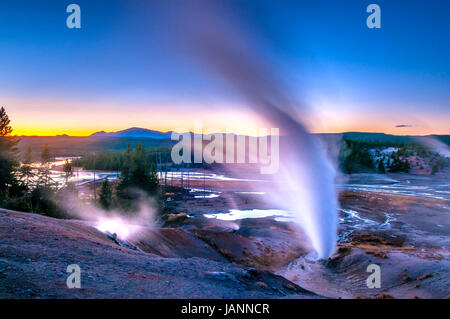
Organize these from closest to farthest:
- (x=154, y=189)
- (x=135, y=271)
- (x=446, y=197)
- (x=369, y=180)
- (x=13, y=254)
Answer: (x=13, y=254), (x=135, y=271), (x=154, y=189), (x=446, y=197), (x=369, y=180)

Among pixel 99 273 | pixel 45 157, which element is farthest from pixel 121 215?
pixel 99 273

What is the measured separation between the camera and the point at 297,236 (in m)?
28.1

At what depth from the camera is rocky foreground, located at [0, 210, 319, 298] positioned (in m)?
5.95

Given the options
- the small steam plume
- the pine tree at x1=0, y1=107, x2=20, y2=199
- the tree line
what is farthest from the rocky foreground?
the pine tree at x1=0, y1=107, x2=20, y2=199

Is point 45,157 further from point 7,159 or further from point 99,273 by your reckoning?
point 99,273

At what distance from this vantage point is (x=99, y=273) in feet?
24.0

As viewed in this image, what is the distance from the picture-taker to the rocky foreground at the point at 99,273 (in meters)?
5.95

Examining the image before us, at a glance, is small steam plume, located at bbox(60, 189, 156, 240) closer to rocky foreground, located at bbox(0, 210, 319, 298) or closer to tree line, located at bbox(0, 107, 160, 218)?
tree line, located at bbox(0, 107, 160, 218)

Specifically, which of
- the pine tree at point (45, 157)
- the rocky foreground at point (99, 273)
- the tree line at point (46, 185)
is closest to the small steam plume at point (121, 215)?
the tree line at point (46, 185)

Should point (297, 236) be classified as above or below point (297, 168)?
below
